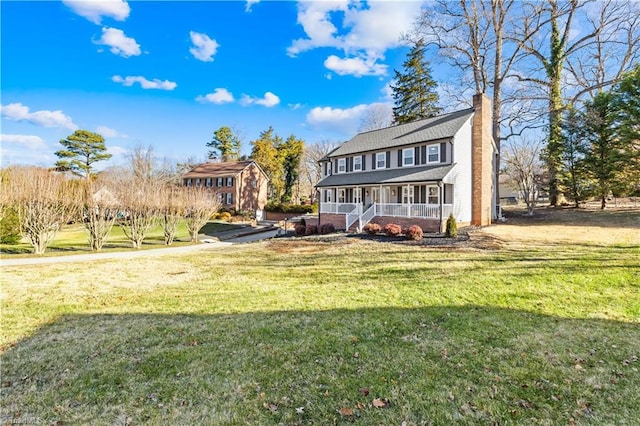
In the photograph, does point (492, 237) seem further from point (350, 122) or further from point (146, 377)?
point (350, 122)

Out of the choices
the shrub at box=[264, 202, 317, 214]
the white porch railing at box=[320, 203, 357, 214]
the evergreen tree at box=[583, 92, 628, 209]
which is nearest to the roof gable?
the shrub at box=[264, 202, 317, 214]

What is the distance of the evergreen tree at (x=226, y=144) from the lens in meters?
56.1

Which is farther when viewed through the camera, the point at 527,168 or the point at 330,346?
the point at 527,168

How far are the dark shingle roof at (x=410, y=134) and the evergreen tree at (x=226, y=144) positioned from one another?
33327 millimetres

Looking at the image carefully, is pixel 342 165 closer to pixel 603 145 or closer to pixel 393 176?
pixel 393 176

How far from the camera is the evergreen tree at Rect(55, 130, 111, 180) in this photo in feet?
148

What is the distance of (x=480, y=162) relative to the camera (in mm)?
20156

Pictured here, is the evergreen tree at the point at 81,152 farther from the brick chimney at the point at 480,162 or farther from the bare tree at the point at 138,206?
the brick chimney at the point at 480,162

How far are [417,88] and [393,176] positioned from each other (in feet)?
67.6

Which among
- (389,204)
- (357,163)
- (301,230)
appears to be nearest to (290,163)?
(357,163)

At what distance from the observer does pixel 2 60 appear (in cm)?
767

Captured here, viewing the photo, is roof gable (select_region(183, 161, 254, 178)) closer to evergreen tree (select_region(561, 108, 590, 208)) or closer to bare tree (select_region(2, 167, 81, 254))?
bare tree (select_region(2, 167, 81, 254))

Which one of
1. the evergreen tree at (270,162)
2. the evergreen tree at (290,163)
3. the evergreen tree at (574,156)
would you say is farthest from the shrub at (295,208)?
the evergreen tree at (574,156)

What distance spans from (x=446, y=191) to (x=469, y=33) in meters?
17.1
